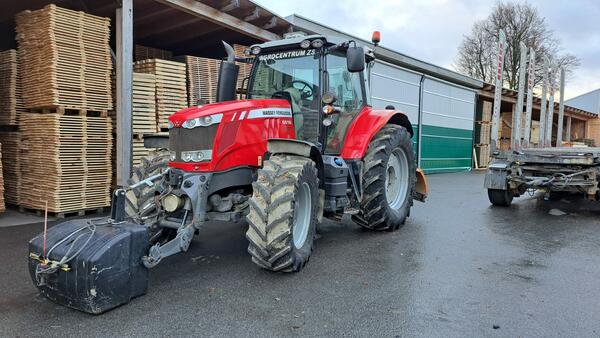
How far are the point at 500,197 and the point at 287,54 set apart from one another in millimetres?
5621

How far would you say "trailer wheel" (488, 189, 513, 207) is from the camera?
8.91m

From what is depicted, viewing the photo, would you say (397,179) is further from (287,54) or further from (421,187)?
(287,54)

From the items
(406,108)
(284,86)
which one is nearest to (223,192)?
(284,86)

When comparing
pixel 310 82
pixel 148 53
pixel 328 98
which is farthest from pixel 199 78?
pixel 328 98

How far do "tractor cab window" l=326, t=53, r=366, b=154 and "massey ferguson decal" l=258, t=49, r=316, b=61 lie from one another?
0.25m

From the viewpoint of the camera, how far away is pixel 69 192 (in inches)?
287

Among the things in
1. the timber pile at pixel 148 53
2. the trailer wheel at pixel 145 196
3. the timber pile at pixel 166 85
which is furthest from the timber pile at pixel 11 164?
the trailer wheel at pixel 145 196

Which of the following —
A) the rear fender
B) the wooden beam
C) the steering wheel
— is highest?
the wooden beam

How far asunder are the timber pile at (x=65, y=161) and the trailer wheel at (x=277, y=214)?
169 inches

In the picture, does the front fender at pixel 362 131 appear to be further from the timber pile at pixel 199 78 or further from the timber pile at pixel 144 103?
the timber pile at pixel 144 103

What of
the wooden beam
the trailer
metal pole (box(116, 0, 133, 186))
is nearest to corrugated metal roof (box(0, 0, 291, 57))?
the wooden beam

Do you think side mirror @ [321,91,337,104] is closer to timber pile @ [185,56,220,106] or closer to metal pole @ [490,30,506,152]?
timber pile @ [185,56,220,106]

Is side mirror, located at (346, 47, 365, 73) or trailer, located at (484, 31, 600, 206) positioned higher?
side mirror, located at (346, 47, 365, 73)

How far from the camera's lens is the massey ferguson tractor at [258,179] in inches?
137
